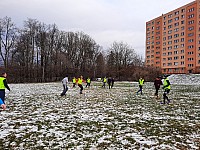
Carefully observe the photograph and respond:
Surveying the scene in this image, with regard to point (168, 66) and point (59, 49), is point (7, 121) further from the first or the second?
point (168, 66)

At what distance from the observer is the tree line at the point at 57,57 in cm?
5150

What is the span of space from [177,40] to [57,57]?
4765 cm

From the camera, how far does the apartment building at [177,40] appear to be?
68.2 m

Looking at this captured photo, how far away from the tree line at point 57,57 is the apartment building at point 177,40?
13.2m

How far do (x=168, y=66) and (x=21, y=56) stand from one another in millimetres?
56523

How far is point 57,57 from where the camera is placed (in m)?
61.9

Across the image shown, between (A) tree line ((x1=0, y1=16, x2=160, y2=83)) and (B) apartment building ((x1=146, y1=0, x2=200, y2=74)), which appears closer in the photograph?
(A) tree line ((x1=0, y1=16, x2=160, y2=83))

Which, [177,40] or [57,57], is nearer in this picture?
[57,57]

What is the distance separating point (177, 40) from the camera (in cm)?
7531

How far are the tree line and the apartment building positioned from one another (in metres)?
13.2

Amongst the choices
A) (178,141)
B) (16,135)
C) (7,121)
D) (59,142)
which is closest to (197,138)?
(178,141)

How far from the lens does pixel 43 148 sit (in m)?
4.84

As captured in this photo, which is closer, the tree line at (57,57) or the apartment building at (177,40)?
the tree line at (57,57)

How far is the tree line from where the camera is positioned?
169 ft
